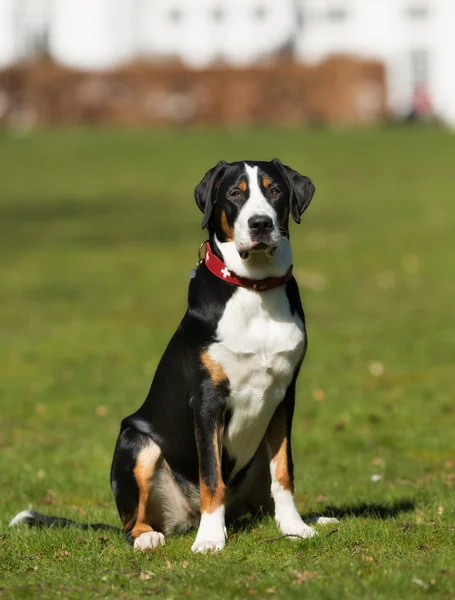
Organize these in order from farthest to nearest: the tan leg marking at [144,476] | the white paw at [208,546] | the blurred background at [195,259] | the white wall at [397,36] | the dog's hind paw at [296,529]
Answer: the white wall at [397,36], the blurred background at [195,259], the tan leg marking at [144,476], the dog's hind paw at [296,529], the white paw at [208,546]

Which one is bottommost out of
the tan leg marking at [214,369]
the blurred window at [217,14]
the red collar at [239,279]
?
the blurred window at [217,14]

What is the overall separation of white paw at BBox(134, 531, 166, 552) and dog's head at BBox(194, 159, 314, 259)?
146 centimetres

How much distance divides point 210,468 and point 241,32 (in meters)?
62.6

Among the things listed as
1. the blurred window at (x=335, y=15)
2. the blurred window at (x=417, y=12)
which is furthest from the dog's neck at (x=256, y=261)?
the blurred window at (x=335, y=15)

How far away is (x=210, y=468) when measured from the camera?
20.1ft

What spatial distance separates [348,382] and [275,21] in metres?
57.3

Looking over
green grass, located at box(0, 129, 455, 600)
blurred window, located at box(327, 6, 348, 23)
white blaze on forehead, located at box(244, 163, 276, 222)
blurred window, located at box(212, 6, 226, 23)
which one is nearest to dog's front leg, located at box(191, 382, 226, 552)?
green grass, located at box(0, 129, 455, 600)

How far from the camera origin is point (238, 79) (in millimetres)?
46844

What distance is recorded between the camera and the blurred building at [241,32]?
65.1 m

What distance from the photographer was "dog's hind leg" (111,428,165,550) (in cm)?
643

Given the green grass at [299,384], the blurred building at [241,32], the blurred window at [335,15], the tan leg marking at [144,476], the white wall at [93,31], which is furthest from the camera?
the blurred window at [335,15]

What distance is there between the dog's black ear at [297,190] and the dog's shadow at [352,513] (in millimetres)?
1636

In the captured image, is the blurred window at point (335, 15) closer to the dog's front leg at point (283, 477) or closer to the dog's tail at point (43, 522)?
the dog's tail at point (43, 522)

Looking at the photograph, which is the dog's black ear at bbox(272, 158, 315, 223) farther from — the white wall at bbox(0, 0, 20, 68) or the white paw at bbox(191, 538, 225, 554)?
the white wall at bbox(0, 0, 20, 68)
